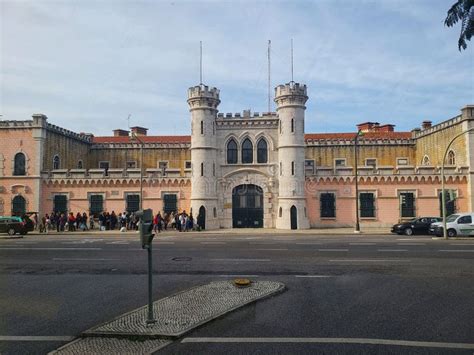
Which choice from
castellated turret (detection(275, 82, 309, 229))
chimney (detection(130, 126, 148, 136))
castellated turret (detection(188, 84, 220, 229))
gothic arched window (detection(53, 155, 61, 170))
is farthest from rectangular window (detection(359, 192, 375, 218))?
chimney (detection(130, 126, 148, 136))

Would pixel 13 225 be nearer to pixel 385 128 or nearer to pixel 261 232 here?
pixel 261 232

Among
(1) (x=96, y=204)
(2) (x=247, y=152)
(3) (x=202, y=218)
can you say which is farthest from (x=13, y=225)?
(2) (x=247, y=152)

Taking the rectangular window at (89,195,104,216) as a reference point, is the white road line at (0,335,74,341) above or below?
below

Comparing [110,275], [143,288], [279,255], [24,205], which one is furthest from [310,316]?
[24,205]

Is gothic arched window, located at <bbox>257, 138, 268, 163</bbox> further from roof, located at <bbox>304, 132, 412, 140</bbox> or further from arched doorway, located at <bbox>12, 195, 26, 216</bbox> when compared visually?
arched doorway, located at <bbox>12, 195, 26, 216</bbox>

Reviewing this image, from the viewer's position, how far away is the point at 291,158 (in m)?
33.5

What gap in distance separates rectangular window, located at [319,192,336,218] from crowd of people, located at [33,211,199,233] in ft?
36.0

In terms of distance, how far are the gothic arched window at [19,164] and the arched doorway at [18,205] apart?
2.17m

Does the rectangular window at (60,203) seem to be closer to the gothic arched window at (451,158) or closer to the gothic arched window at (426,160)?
the gothic arched window at (451,158)

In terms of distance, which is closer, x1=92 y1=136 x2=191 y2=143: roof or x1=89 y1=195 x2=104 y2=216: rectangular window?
x1=89 y1=195 x2=104 y2=216: rectangular window

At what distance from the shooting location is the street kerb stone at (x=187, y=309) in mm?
6723

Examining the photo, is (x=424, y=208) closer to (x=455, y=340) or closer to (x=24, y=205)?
(x=455, y=340)

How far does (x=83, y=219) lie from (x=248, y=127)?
1618cm

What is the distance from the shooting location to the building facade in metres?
33.6
